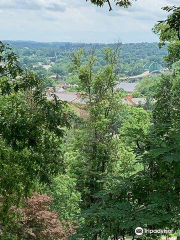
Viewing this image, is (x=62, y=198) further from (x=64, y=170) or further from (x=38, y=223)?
(x=64, y=170)

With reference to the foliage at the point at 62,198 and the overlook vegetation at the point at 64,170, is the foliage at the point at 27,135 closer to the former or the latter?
the overlook vegetation at the point at 64,170

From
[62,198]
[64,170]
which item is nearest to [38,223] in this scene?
[64,170]

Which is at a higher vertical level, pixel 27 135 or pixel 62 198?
pixel 27 135

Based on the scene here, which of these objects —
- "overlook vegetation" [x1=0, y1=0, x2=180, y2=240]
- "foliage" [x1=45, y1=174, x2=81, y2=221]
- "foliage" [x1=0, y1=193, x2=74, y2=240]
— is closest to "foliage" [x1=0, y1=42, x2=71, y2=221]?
"overlook vegetation" [x1=0, y1=0, x2=180, y2=240]

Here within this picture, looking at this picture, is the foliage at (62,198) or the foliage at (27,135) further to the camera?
the foliage at (62,198)

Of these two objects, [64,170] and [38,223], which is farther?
[38,223]

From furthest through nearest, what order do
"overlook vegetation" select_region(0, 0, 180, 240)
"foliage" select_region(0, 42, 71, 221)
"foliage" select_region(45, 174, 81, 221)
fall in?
1. "foliage" select_region(45, 174, 81, 221)
2. "foliage" select_region(0, 42, 71, 221)
3. "overlook vegetation" select_region(0, 0, 180, 240)

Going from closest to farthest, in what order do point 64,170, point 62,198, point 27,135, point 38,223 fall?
1. point 27,135
2. point 64,170
3. point 38,223
4. point 62,198

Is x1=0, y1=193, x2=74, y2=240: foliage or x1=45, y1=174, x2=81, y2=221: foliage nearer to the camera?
x1=0, y1=193, x2=74, y2=240: foliage

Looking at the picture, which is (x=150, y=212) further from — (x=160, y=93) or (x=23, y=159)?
(x=160, y=93)

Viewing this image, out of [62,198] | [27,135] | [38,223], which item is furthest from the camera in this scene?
[62,198]

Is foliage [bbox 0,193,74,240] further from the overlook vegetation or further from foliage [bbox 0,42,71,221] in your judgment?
foliage [bbox 0,42,71,221]

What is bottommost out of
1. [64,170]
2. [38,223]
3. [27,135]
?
[38,223]

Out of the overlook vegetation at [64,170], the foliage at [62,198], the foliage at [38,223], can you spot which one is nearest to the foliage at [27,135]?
the overlook vegetation at [64,170]
